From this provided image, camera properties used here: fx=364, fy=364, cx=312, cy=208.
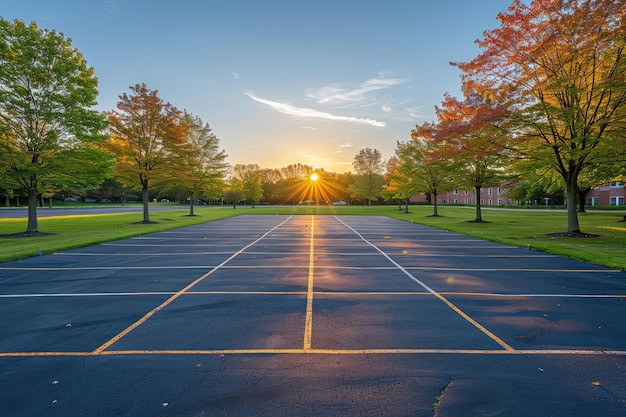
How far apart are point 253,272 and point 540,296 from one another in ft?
22.4

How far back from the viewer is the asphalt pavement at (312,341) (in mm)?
3619

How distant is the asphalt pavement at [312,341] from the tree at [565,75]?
900 cm

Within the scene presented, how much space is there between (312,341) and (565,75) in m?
18.6

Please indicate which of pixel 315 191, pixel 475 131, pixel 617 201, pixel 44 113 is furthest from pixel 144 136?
pixel 315 191

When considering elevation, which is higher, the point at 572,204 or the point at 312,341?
the point at 572,204

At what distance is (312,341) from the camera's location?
5125 mm

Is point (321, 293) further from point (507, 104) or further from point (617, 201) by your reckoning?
point (617, 201)

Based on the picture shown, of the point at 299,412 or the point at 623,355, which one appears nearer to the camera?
Result: the point at 299,412

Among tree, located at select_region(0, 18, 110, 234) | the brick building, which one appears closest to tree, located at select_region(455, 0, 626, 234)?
tree, located at select_region(0, 18, 110, 234)

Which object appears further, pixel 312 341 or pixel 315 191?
pixel 315 191

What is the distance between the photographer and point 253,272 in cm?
1003

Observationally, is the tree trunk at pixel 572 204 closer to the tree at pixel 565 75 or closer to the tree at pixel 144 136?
the tree at pixel 565 75

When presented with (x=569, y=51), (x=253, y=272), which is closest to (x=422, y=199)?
(x=569, y=51)

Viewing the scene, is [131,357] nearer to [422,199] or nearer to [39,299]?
[39,299]
